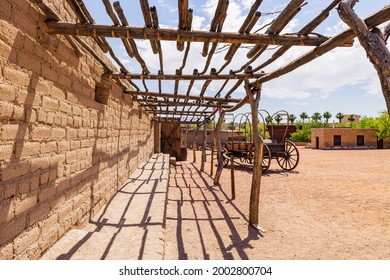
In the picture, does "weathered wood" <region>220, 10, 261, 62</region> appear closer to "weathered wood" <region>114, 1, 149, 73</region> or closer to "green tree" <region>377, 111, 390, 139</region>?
"weathered wood" <region>114, 1, 149, 73</region>

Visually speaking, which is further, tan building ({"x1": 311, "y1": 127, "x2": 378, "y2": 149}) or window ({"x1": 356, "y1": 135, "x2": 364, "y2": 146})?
window ({"x1": 356, "y1": 135, "x2": 364, "y2": 146})

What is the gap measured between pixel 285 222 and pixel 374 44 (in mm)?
3607

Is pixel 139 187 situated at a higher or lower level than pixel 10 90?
lower

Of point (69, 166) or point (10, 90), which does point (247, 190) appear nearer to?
point (69, 166)

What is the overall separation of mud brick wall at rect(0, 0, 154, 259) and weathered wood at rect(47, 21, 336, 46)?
1.24 ft

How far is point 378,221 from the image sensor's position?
14.8 ft

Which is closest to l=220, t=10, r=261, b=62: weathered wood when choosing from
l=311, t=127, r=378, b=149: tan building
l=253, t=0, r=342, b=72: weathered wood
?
l=253, t=0, r=342, b=72: weathered wood

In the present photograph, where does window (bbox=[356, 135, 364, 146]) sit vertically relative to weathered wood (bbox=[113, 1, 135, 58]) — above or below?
below

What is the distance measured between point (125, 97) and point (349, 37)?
196 inches

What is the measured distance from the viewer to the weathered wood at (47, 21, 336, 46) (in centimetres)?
264

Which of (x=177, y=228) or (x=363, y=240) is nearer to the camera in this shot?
(x=363, y=240)

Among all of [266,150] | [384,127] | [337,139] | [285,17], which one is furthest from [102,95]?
[384,127]
